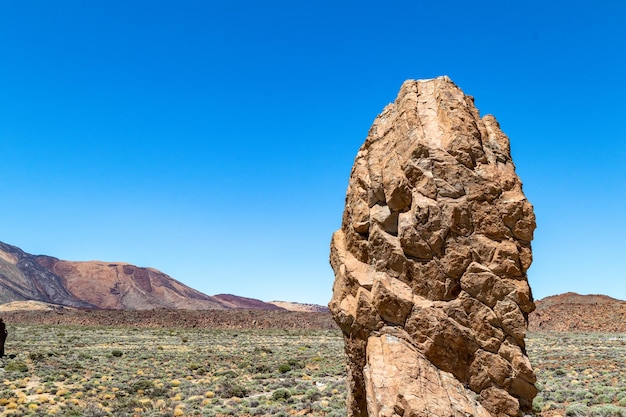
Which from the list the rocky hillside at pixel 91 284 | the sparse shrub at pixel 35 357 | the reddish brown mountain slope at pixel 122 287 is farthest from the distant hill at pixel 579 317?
the reddish brown mountain slope at pixel 122 287

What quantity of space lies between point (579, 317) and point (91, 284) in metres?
135

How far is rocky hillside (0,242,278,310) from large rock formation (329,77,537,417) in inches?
5420

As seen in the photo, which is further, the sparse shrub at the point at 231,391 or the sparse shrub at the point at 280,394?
the sparse shrub at the point at 231,391

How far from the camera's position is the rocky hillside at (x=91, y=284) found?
13762 cm

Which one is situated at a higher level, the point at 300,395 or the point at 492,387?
the point at 492,387

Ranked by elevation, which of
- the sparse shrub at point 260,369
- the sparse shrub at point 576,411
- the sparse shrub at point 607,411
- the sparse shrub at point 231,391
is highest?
the sparse shrub at point 607,411

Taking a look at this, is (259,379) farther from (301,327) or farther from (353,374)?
(301,327)

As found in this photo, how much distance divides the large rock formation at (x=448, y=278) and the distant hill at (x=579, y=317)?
217ft

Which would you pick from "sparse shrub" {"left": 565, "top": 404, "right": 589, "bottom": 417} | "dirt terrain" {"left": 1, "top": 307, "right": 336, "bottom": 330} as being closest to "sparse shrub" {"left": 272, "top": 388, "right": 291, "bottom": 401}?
"sparse shrub" {"left": 565, "top": 404, "right": 589, "bottom": 417}

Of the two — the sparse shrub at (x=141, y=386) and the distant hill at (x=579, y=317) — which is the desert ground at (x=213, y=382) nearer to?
the sparse shrub at (x=141, y=386)

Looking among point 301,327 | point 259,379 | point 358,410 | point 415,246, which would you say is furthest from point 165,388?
point 301,327

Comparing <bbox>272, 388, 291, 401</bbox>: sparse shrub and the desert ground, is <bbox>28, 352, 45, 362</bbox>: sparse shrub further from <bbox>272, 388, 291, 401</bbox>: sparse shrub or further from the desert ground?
<bbox>272, 388, 291, 401</bbox>: sparse shrub

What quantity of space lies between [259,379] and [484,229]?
69.4 ft

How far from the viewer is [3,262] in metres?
141
